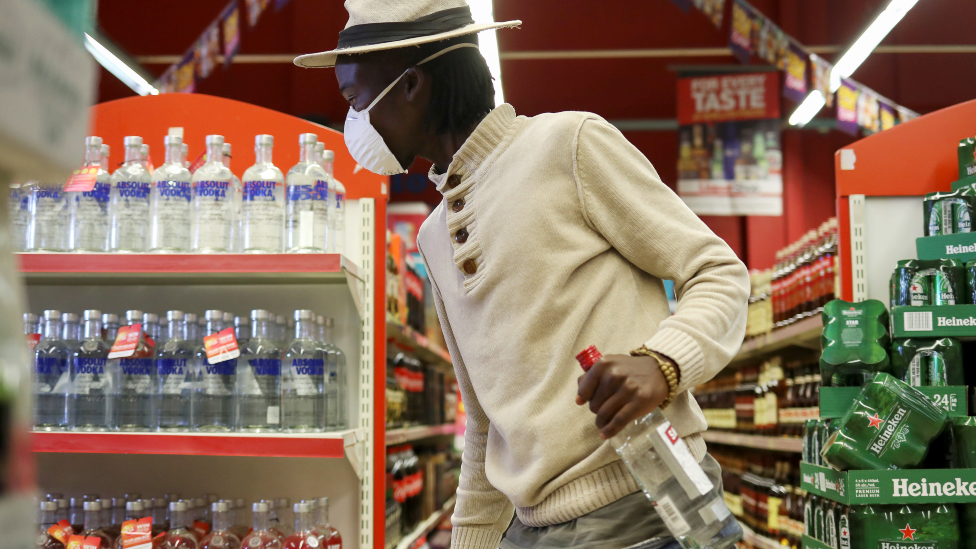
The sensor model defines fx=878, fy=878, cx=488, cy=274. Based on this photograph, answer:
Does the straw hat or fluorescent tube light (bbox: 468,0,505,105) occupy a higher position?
fluorescent tube light (bbox: 468,0,505,105)

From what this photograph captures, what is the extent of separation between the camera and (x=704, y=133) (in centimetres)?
816

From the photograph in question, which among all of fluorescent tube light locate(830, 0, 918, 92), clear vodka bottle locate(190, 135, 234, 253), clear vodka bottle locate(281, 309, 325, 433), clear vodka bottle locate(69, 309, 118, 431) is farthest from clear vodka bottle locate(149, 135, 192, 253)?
fluorescent tube light locate(830, 0, 918, 92)

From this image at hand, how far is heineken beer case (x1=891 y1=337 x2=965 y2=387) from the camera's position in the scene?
2671 millimetres

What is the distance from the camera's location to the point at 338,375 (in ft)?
9.37

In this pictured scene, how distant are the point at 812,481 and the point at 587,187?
6.35ft

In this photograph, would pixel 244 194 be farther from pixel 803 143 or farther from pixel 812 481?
pixel 803 143

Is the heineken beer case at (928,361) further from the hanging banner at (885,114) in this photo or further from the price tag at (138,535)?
the hanging banner at (885,114)

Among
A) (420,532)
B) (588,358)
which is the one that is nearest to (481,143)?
(588,358)

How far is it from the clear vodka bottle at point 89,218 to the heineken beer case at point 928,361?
2554mm

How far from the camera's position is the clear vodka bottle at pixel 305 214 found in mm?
2738

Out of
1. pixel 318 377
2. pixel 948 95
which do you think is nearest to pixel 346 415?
pixel 318 377

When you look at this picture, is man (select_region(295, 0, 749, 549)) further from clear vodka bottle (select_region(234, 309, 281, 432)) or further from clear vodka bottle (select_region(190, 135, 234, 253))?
clear vodka bottle (select_region(190, 135, 234, 253))

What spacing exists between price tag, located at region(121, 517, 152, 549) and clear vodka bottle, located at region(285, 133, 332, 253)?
924mm

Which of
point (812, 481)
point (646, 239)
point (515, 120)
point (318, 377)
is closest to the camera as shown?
point (646, 239)
